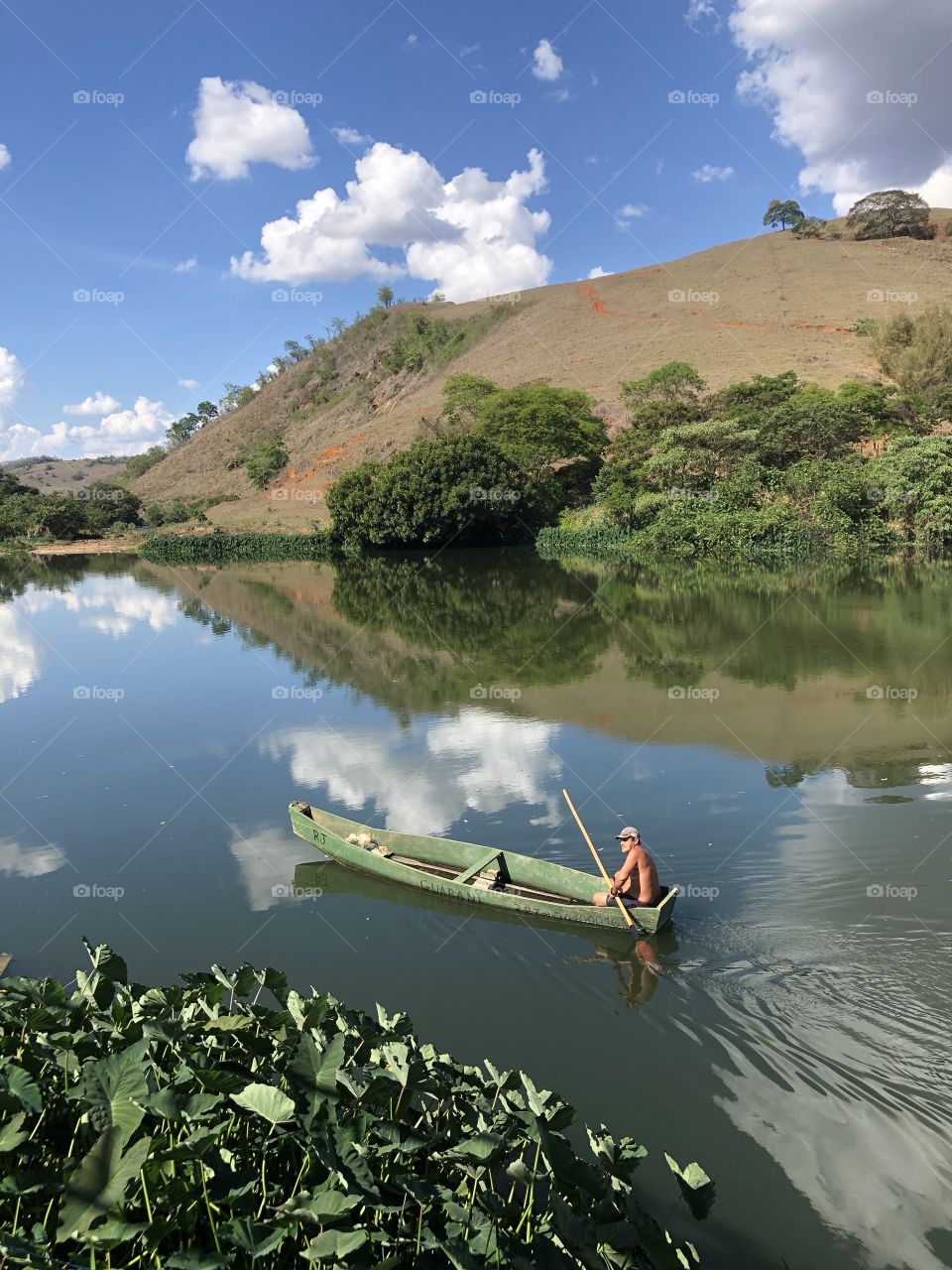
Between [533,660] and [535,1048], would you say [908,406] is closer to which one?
[533,660]

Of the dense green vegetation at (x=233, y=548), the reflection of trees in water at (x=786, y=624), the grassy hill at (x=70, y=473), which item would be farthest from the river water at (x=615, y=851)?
the grassy hill at (x=70, y=473)

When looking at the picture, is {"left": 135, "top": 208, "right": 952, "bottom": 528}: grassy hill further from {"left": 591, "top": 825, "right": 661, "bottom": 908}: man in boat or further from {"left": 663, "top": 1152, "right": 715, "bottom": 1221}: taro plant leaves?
{"left": 663, "top": 1152, "right": 715, "bottom": 1221}: taro plant leaves

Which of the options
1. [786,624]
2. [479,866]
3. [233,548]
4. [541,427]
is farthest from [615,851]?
[233,548]

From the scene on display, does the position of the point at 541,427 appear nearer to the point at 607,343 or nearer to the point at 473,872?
the point at 607,343

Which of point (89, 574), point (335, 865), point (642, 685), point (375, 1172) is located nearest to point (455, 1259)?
point (375, 1172)

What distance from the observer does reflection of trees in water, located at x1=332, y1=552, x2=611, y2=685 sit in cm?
1953

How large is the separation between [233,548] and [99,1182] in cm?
5869

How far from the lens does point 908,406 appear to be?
46031 millimetres

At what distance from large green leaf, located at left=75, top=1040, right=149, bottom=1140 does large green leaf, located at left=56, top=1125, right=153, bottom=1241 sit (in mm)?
114

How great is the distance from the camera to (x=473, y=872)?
884 cm

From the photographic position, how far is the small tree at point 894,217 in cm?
8431

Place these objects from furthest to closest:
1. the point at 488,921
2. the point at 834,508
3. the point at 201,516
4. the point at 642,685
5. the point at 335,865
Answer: the point at 201,516 < the point at 834,508 < the point at 642,685 < the point at 335,865 < the point at 488,921

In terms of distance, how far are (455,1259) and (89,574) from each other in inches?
1901

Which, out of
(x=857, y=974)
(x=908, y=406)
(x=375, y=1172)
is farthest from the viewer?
(x=908, y=406)
